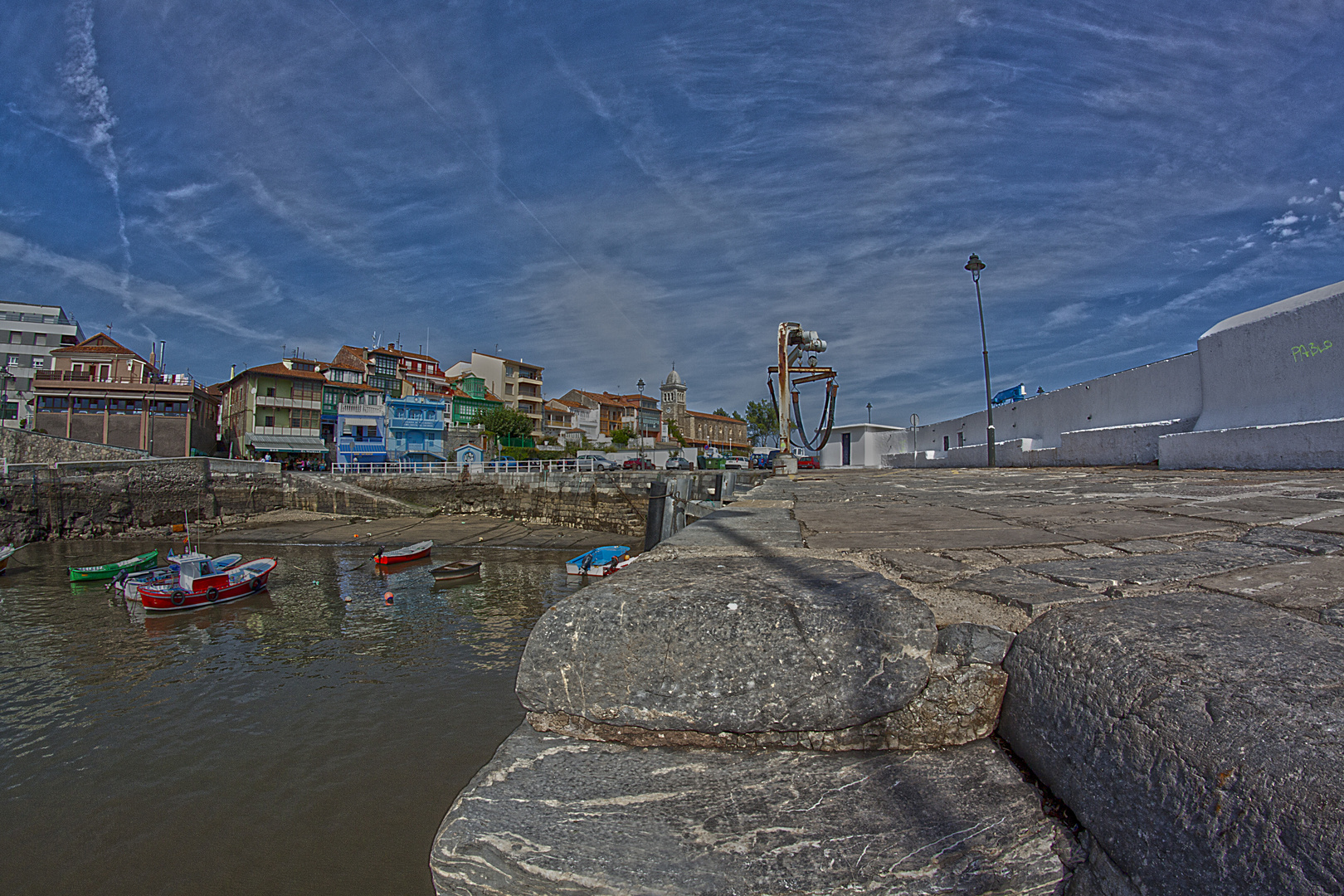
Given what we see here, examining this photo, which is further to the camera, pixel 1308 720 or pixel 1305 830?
pixel 1308 720

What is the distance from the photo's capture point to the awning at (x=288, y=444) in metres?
42.8

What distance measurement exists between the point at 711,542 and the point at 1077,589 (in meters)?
1.36

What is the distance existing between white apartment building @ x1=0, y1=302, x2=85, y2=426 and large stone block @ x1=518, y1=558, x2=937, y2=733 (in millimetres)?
66174

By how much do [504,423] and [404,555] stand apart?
28.4 metres

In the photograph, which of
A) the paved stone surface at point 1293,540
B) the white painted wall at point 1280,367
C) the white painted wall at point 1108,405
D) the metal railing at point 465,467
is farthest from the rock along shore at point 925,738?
the metal railing at point 465,467

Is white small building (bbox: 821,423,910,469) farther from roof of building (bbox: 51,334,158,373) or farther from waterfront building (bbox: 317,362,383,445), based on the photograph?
roof of building (bbox: 51,334,158,373)

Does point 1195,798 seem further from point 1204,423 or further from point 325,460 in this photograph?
point 325,460

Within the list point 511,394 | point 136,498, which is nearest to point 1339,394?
point 136,498

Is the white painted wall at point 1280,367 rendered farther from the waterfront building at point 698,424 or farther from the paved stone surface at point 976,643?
the waterfront building at point 698,424

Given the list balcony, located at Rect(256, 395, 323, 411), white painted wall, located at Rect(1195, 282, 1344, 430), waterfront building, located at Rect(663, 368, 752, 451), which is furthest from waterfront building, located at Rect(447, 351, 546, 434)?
white painted wall, located at Rect(1195, 282, 1344, 430)

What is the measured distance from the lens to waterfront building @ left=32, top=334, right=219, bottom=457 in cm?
3916

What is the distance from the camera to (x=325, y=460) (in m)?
44.3

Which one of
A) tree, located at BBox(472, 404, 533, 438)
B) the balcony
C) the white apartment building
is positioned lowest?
tree, located at BBox(472, 404, 533, 438)

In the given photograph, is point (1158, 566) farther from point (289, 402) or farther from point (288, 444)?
point (289, 402)
